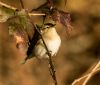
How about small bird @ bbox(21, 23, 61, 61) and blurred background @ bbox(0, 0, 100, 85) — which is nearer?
small bird @ bbox(21, 23, 61, 61)

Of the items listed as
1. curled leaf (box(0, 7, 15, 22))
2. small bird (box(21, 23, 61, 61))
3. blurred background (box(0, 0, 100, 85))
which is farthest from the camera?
blurred background (box(0, 0, 100, 85))

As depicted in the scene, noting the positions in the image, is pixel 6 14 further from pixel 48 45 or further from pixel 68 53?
pixel 68 53

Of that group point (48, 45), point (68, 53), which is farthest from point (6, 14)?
point (68, 53)

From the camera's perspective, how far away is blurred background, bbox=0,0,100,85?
777cm

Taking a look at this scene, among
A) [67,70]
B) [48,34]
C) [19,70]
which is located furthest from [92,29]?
[48,34]

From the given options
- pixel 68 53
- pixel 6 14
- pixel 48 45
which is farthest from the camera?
pixel 68 53

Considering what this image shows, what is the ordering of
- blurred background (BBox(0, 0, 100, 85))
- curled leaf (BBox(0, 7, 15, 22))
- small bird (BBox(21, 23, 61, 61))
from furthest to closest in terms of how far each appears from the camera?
1. blurred background (BBox(0, 0, 100, 85))
2. small bird (BBox(21, 23, 61, 61))
3. curled leaf (BBox(0, 7, 15, 22))

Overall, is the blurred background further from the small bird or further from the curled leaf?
the curled leaf

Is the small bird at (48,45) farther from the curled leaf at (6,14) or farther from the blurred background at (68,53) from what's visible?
the blurred background at (68,53)

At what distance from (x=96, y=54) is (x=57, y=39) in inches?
191

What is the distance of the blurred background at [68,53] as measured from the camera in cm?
777

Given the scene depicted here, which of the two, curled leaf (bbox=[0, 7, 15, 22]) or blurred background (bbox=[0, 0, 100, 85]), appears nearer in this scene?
curled leaf (bbox=[0, 7, 15, 22])

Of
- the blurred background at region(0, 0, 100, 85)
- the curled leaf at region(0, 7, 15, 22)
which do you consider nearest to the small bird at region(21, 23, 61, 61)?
the curled leaf at region(0, 7, 15, 22)

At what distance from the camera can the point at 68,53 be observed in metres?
8.20
